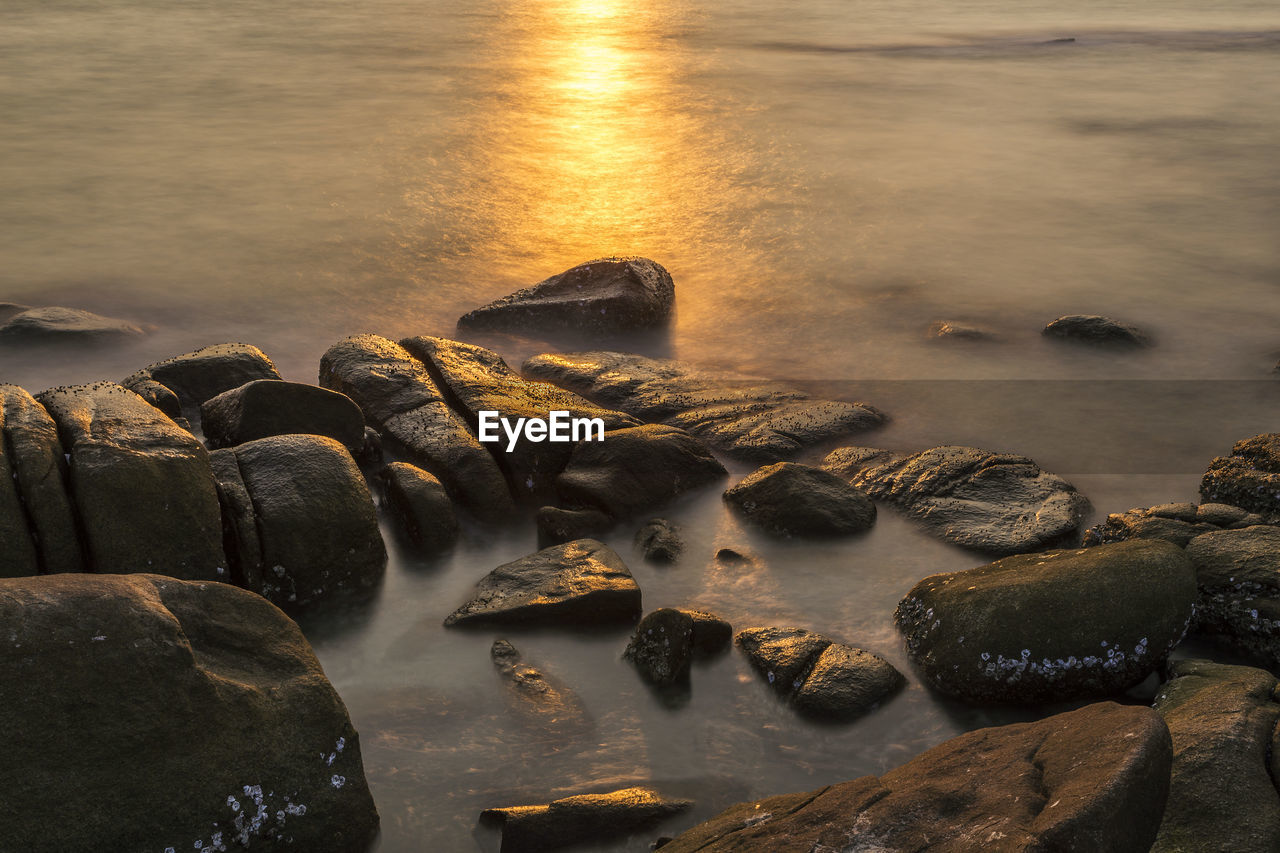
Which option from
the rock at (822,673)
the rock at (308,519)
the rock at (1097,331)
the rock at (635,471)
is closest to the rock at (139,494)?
the rock at (308,519)

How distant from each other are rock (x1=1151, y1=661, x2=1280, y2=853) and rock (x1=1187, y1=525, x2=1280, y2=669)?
72 centimetres

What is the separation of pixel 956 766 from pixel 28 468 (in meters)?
3.87

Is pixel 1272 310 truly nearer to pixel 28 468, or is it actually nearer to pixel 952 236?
pixel 952 236

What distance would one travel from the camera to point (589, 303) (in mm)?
9609

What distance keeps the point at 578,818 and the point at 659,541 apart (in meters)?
2.25

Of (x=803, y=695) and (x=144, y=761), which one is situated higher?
(x=144, y=761)

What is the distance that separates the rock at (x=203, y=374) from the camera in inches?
304

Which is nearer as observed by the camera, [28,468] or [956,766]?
[956,766]

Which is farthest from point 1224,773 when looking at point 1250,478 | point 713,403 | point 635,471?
point 713,403

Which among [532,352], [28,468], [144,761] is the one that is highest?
[28,468]

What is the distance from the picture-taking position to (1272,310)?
10.3 m

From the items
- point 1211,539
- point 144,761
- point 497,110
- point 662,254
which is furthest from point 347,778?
point 497,110

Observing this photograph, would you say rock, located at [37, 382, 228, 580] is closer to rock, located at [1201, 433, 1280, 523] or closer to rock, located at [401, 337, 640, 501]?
rock, located at [401, 337, 640, 501]

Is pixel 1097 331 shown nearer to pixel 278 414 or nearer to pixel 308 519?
pixel 278 414
